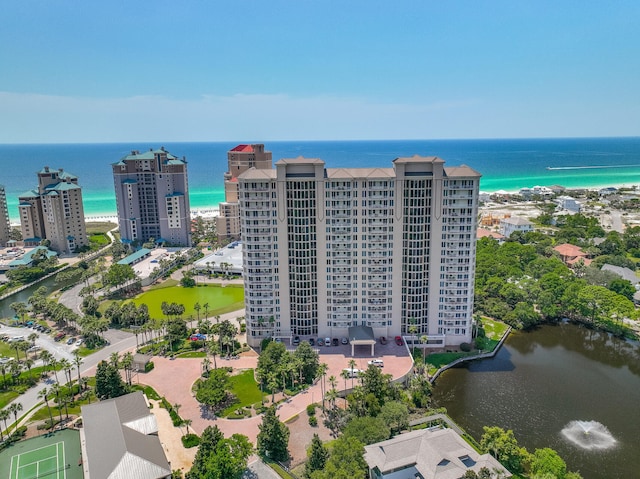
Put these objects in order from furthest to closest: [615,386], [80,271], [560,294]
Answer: [80,271] < [560,294] < [615,386]

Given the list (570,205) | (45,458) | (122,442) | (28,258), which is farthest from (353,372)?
(570,205)

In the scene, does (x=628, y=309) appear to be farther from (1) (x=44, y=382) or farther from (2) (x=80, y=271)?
(2) (x=80, y=271)

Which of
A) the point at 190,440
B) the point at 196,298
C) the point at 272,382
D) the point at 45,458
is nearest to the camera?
the point at 45,458

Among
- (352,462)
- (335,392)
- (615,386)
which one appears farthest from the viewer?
(615,386)

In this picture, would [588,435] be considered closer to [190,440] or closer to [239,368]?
[239,368]

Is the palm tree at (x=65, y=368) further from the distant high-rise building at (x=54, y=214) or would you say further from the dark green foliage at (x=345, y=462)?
the distant high-rise building at (x=54, y=214)

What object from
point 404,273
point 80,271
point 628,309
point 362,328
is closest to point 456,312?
point 404,273
